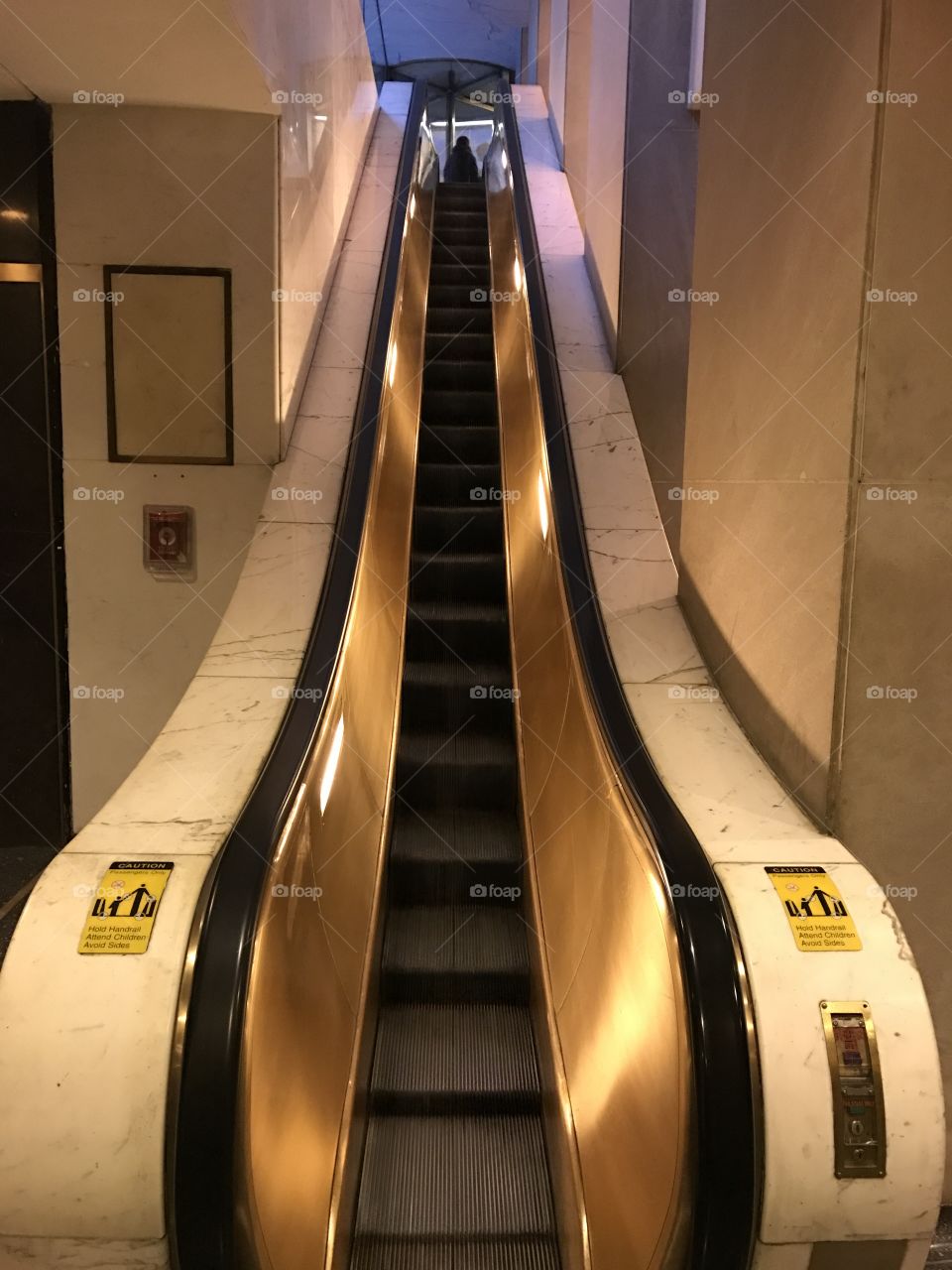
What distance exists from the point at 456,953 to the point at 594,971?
0.89 meters

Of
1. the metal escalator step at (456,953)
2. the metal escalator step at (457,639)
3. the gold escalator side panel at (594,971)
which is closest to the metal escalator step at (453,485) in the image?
the metal escalator step at (457,639)

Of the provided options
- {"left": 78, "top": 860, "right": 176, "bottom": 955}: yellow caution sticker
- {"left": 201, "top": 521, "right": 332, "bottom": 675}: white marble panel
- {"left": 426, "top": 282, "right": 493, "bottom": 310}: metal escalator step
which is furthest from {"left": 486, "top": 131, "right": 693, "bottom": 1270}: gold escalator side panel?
{"left": 426, "top": 282, "right": 493, "bottom": 310}: metal escalator step

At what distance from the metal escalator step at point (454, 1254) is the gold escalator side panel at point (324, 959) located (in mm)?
104

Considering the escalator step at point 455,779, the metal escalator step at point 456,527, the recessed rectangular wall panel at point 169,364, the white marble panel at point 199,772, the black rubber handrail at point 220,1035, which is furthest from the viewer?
the metal escalator step at point 456,527

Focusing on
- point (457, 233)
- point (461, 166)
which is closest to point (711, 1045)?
point (457, 233)

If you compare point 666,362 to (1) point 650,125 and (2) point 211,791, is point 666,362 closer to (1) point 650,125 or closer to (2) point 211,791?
(1) point 650,125

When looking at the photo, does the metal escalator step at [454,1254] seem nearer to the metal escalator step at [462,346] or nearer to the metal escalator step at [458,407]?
the metal escalator step at [458,407]

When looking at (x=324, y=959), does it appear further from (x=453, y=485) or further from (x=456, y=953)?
(x=453, y=485)

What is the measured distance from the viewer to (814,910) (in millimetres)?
1690

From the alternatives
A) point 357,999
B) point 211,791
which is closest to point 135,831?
point 211,791

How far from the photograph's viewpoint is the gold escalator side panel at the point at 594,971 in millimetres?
1651

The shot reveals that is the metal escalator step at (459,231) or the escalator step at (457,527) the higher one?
the metal escalator step at (459,231)

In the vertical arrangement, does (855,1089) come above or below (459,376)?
below

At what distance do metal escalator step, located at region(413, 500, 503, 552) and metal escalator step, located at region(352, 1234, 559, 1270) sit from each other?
284 centimetres
